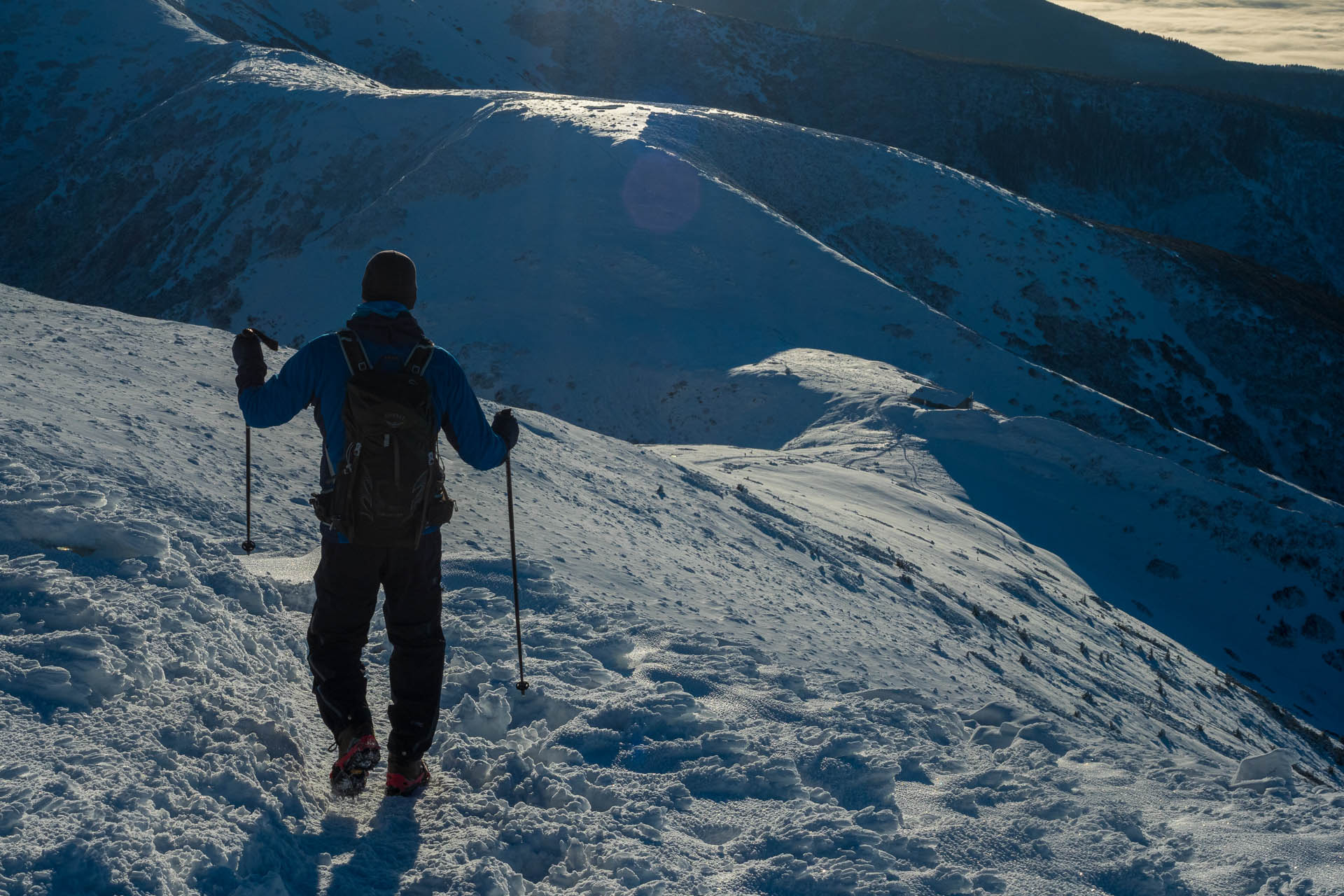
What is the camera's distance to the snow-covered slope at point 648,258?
26422mm

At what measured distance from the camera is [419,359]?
4137 millimetres

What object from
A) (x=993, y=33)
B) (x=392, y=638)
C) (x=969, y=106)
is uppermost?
(x=993, y=33)

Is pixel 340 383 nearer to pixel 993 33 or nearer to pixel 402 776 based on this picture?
pixel 402 776

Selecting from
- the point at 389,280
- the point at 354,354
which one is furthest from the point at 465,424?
the point at 389,280

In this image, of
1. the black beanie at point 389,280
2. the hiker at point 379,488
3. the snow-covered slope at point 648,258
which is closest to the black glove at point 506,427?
the hiker at point 379,488

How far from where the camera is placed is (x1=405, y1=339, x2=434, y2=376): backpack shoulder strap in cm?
412

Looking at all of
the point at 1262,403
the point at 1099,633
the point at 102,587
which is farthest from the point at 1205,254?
the point at 102,587

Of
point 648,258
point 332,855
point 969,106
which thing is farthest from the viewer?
point 969,106

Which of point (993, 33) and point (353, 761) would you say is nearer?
point (353, 761)

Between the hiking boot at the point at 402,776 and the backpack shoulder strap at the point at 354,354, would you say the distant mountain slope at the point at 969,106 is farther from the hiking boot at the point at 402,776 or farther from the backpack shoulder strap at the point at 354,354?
the hiking boot at the point at 402,776

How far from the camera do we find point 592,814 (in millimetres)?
4414

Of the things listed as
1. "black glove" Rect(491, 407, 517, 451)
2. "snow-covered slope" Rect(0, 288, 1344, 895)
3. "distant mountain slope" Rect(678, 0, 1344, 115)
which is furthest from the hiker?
"distant mountain slope" Rect(678, 0, 1344, 115)

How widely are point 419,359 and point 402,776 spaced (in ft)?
6.37

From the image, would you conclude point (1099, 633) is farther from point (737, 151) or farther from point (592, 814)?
point (737, 151)
